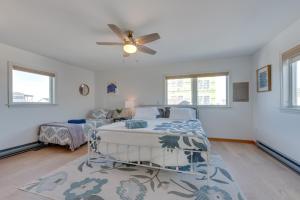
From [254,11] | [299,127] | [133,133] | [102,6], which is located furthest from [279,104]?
[102,6]

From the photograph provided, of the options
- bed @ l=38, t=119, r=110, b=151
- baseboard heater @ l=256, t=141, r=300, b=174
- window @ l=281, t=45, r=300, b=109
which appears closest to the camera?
baseboard heater @ l=256, t=141, r=300, b=174

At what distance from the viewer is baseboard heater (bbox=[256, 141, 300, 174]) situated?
2320mm

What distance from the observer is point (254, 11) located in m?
1.99

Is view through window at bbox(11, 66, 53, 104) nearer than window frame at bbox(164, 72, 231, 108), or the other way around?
view through window at bbox(11, 66, 53, 104)

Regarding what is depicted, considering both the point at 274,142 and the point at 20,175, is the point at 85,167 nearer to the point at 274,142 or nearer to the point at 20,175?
the point at 20,175

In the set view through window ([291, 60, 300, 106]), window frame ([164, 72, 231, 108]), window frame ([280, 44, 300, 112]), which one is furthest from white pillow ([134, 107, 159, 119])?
view through window ([291, 60, 300, 106])

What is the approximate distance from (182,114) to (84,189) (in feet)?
8.61

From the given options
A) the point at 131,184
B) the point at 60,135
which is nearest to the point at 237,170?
the point at 131,184

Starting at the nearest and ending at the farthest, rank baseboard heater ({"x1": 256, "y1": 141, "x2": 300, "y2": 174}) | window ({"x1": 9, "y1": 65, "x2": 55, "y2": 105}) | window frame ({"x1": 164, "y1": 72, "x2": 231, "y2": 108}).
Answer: baseboard heater ({"x1": 256, "y1": 141, "x2": 300, "y2": 174}) → window ({"x1": 9, "y1": 65, "x2": 55, "y2": 105}) → window frame ({"x1": 164, "y1": 72, "x2": 231, "y2": 108})

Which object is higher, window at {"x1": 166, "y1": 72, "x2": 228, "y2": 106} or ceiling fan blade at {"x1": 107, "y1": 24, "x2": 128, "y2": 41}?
ceiling fan blade at {"x1": 107, "y1": 24, "x2": 128, "y2": 41}

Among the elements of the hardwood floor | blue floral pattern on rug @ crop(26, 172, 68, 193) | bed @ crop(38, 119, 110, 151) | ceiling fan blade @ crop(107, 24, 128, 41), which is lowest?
the hardwood floor

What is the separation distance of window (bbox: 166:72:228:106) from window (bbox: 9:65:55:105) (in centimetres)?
327

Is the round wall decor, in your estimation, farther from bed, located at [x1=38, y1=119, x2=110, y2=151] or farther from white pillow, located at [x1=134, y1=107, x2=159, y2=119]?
white pillow, located at [x1=134, y1=107, x2=159, y2=119]

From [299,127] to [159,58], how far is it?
307cm
